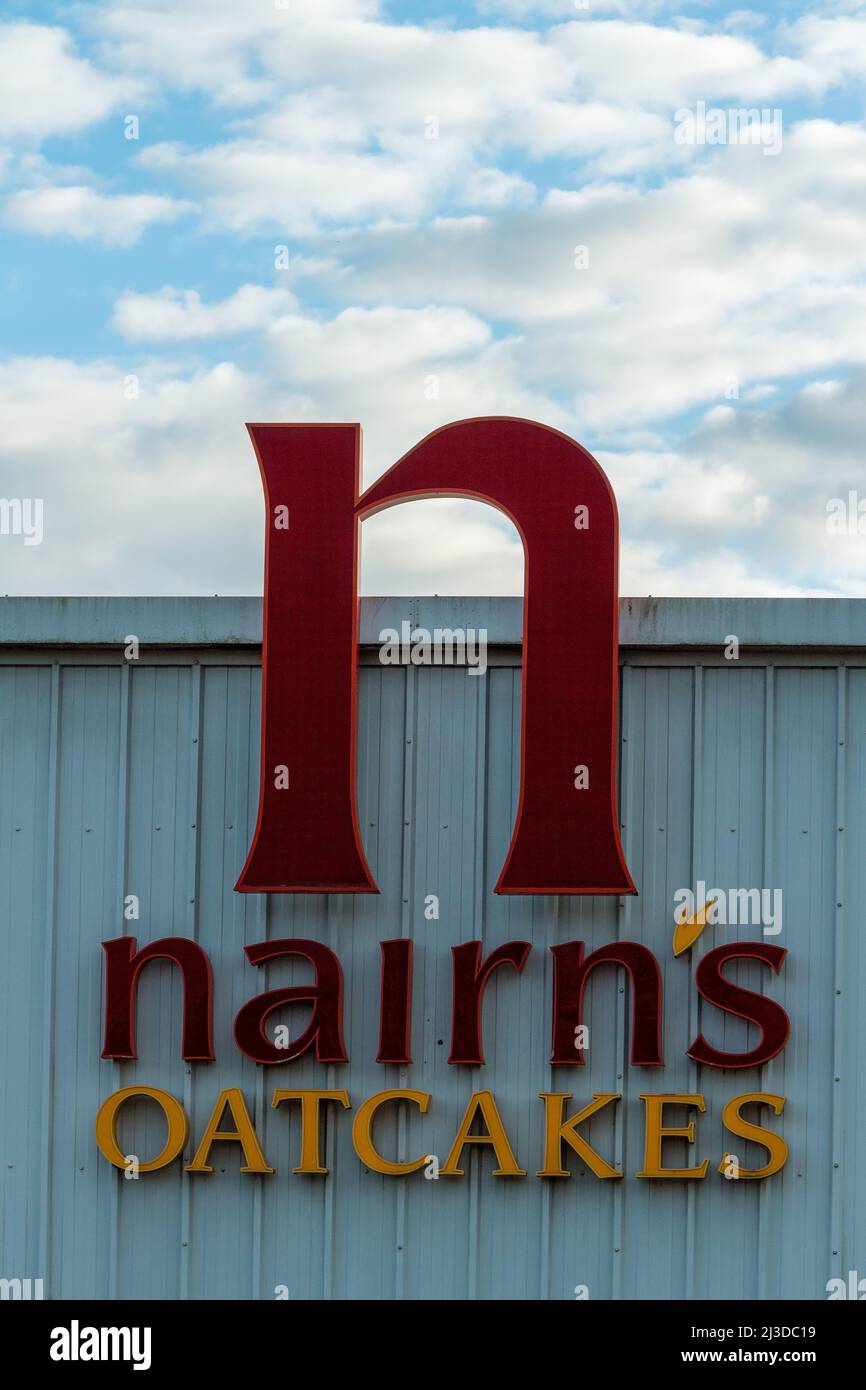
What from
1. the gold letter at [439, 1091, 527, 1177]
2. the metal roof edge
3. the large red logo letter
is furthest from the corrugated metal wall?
the large red logo letter

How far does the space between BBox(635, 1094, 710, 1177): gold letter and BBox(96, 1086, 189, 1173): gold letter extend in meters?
3.53

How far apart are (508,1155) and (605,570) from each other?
4.48 metres

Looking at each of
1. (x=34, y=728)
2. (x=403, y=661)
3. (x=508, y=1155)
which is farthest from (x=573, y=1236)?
(x=34, y=728)

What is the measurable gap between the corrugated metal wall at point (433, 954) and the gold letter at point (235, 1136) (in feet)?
0.39

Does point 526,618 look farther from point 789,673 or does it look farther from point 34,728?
point 34,728

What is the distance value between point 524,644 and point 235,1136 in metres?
4.38

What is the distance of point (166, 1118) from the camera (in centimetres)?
→ 1068

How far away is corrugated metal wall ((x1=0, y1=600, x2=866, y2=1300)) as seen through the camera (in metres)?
10.4

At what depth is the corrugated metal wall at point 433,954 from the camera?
10.4 m

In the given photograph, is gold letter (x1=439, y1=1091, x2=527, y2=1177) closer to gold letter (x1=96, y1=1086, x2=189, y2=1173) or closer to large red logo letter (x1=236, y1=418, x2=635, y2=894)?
large red logo letter (x1=236, y1=418, x2=635, y2=894)

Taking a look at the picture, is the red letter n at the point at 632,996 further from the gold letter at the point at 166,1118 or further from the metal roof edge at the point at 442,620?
the gold letter at the point at 166,1118

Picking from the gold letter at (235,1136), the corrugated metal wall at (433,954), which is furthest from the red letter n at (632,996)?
the gold letter at (235,1136)

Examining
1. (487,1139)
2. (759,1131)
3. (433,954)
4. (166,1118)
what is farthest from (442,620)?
(759,1131)

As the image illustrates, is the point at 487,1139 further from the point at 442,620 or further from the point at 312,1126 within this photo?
the point at 442,620
